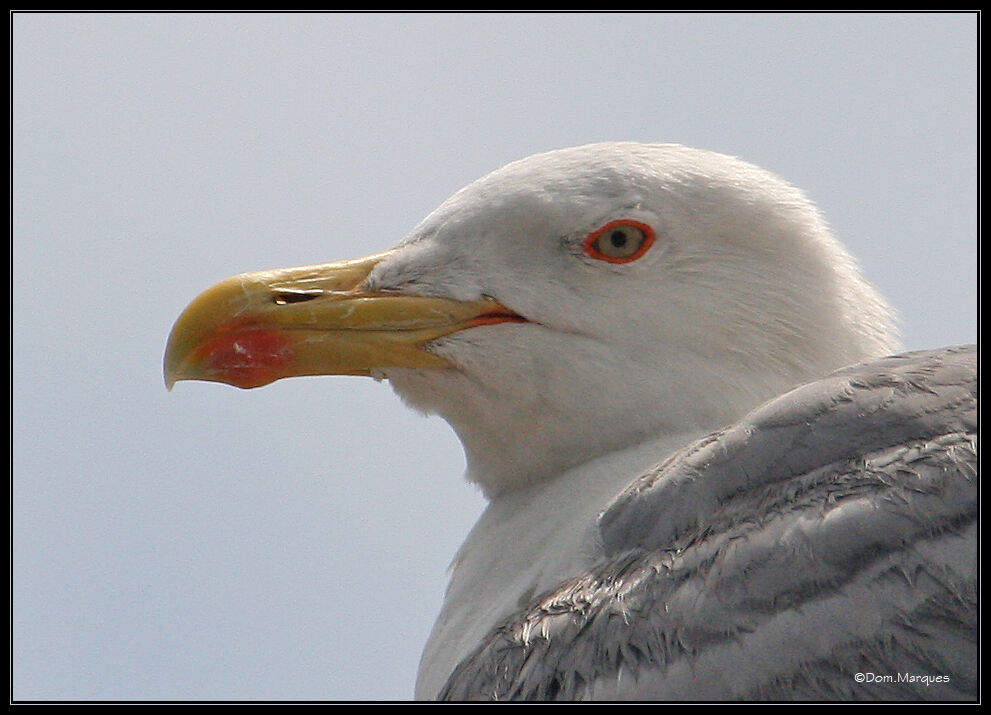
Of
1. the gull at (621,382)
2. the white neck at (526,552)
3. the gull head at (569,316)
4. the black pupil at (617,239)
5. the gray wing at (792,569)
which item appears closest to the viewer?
the gray wing at (792,569)

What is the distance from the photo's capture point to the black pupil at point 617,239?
5.01 m

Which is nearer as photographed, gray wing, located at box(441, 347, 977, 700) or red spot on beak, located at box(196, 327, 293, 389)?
gray wing, located at box(441, 347, 977, 700)

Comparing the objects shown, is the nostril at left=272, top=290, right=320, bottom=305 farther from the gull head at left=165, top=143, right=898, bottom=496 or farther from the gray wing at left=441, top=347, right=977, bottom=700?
the gray wing at left=441, top=347, right=977, bottom=700

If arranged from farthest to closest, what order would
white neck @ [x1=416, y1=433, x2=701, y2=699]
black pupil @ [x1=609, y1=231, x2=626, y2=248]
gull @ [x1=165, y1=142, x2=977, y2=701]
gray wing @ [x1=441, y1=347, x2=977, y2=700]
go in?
1. black pupil @ [x1=609, y1=231, x2=626, y2=248]
2. white neck @ [x1=416, y1=433, x2=701, y2=699]
3. gull @ [x1=165, y1=142, x2=977, y2=701]
4. gray wing @ [x1=441, y1=347, x2=977, y2=700]

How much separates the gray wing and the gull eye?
983 millimetres

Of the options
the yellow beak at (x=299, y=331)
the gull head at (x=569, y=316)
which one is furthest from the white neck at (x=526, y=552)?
the yellow beak at (x=299, y=331)

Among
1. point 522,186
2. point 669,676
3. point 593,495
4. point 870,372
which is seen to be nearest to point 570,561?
point 593,495

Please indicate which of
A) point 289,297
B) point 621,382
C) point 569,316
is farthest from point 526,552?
point 289,297

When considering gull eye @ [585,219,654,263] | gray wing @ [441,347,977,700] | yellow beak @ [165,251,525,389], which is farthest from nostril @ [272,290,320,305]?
gray wing @ [441,347,977,700]

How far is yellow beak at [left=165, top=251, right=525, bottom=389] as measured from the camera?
4.92 meters

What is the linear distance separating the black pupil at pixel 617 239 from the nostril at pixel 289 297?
1077 mm

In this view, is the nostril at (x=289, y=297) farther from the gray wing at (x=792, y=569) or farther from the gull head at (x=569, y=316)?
the gray wing at (x=792, y=569)
